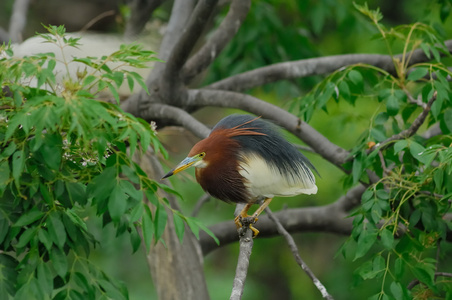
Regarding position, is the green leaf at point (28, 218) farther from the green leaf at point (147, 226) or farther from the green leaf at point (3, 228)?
the green leaf at point (147, 226)

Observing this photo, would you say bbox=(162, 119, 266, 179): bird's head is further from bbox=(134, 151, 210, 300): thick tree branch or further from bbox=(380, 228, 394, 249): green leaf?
bbox=(134, 151, 210, 300): thick tree branch

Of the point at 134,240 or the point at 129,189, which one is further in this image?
the point at 134,240

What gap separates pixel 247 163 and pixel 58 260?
0.53 metres

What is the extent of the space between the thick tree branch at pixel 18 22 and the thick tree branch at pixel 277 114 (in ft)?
4.70

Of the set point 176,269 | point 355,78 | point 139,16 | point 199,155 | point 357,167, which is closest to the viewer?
point 199,155

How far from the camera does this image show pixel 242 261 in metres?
1.68

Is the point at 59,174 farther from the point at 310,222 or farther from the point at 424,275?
the point at 310,222

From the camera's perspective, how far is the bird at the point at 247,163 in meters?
1.77

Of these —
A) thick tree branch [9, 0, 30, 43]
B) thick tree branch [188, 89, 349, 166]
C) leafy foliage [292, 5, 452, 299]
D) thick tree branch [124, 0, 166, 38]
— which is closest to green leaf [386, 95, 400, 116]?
leafy foliage [292, 5, 452, 299]

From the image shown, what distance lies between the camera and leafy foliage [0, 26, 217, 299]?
1.40 meters

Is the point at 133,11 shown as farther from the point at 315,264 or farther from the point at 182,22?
the point at 315,264

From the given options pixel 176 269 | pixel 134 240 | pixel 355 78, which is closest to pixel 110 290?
pixel 134 240

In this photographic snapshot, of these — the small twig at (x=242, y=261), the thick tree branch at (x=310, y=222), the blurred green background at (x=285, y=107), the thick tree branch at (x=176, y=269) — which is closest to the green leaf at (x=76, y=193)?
the small twig at (x=242, y=261)

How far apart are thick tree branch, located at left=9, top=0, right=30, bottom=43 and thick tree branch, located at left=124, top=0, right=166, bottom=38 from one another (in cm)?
60
